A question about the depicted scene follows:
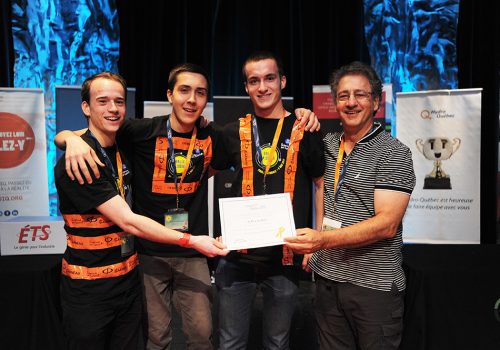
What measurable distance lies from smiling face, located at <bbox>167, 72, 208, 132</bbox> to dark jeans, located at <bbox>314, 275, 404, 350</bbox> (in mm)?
1049

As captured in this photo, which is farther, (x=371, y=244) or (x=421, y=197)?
(x=421, y=197)

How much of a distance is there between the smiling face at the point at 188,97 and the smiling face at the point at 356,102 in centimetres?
70

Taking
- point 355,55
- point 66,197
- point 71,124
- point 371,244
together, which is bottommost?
point 371,244

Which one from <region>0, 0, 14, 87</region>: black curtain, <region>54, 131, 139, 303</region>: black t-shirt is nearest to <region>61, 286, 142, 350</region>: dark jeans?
<region>54, 131, 139, 303</region>: black t-shirt

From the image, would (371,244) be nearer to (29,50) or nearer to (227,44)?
(227,44)

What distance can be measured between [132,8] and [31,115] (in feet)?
6.13

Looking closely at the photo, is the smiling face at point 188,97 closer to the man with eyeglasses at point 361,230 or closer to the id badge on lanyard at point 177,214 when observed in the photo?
the id badge on lanyard at point 177,214

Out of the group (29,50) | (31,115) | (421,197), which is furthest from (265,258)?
(29,50)

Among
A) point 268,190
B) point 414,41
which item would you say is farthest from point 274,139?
point 414,41

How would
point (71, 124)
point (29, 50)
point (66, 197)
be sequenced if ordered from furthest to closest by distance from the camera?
1. point (29, 50)
2. point (71, 124)
3. point (66, 197)

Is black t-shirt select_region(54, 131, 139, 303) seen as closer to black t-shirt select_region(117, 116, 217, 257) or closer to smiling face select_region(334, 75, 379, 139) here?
black t-shirt select_region(117, 116, 217, 257)

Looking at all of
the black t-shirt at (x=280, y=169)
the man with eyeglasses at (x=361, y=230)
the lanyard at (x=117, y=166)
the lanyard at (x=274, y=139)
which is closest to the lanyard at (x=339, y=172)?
the man with eyeglasses at (x=361, y=230)

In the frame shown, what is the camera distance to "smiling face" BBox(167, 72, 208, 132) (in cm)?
A: 210

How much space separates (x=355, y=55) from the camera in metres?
5.20
